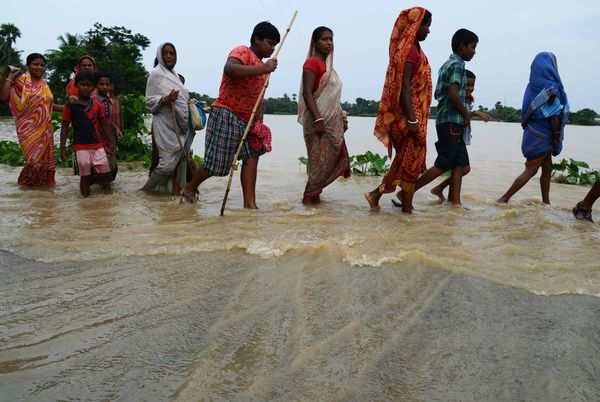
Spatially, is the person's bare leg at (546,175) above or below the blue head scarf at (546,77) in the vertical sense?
below

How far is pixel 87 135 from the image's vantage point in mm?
5422

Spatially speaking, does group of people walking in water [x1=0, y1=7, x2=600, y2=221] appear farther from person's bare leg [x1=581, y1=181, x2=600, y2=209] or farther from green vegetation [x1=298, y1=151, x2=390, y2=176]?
green vegetation [x1=298, y1=151, x2=390, y2=176]

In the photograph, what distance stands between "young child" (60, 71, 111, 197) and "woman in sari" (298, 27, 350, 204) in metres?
2.17

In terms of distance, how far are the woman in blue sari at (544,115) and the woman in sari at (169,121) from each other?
138 inches

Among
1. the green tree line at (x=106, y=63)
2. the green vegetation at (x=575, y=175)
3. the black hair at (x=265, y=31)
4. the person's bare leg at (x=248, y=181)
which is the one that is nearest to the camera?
the black hair at (x=265, y=31)

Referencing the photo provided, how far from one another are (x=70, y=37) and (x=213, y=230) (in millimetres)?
43378

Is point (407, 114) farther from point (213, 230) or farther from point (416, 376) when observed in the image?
point (416, 376)

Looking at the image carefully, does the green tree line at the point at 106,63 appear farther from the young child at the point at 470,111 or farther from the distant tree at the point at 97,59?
the young child at the point at 470,111

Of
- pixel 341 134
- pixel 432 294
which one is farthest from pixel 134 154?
pixel 432 294

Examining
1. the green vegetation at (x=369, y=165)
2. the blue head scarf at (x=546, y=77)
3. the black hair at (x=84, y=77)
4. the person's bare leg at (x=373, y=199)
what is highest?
the blue head scarf at (x=546, y=77)

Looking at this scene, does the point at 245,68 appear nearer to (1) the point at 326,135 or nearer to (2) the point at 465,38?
(1) the point at 326,135

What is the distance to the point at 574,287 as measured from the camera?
8.93 ft

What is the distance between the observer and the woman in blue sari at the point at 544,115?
5238 mm

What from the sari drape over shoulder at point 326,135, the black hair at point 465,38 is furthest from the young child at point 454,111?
the sari drape over shoulder at point 326,135
